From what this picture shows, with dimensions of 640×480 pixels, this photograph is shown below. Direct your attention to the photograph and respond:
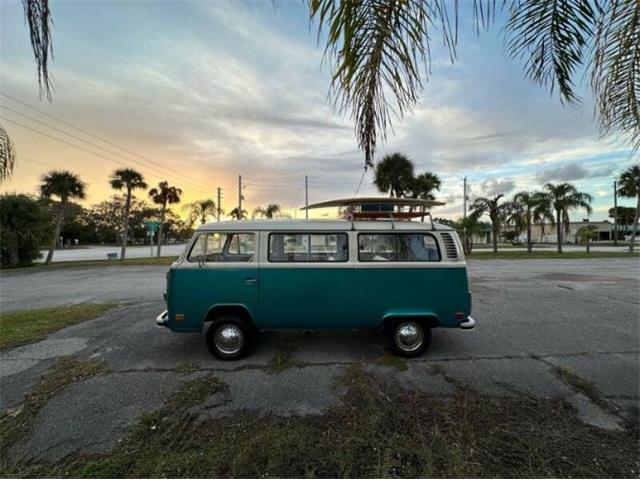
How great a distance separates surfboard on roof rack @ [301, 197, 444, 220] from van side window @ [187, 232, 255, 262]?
1.40 m

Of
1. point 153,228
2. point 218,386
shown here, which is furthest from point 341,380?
point 153,228

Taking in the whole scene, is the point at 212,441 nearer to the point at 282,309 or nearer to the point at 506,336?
the point at 282,309

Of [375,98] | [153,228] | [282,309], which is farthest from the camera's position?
[153,228]

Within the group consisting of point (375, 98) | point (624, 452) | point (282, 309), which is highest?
point (375, 98)

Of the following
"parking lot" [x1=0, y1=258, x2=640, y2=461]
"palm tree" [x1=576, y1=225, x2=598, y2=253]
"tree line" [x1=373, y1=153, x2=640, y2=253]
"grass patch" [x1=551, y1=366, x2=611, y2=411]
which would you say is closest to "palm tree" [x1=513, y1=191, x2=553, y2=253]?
"tree line" [x1=373, y1=153, x2=640, y2=253]

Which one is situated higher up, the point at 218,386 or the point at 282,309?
the point at 282,309

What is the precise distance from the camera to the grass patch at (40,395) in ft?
8.34

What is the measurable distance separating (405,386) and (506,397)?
3.48ft

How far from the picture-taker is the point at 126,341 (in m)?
4.79

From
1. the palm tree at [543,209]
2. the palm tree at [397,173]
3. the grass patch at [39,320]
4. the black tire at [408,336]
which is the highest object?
the palm tree at [397,173]

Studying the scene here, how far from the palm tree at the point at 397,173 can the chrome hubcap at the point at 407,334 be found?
55.8 feet

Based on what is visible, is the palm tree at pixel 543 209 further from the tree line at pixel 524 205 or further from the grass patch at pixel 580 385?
the grass patch at pixel 580 385

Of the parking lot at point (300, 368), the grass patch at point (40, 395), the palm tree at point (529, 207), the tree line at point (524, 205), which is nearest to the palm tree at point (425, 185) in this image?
the tree line at point (524, 205)

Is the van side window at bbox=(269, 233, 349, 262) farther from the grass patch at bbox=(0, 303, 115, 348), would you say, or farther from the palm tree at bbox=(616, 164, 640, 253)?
the palm tree at bbox=(616, 164, 640, 253)
